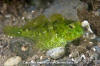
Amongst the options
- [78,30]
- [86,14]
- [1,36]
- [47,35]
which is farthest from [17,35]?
[86,14]

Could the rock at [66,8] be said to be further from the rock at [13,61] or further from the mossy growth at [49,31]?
the rock at [13,61]

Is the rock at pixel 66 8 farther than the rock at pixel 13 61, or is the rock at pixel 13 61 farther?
the rock at pixel 66 8

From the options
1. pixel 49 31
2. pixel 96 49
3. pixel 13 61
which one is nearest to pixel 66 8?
pixel 49 31

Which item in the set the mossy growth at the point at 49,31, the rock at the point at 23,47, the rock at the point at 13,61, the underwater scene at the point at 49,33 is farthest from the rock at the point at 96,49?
the rock at the point at 13,61

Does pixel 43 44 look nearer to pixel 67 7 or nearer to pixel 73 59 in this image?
pixel 73 59

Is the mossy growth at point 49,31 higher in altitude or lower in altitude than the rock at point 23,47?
higher

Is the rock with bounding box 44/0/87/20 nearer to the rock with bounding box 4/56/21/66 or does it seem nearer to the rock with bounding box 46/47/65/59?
the rock with bounding box 46/47/65/59
